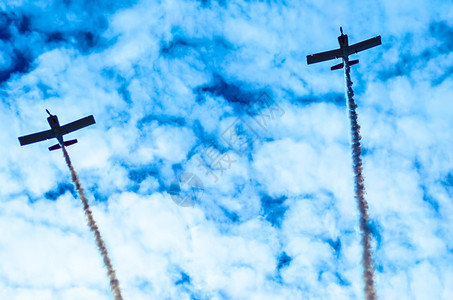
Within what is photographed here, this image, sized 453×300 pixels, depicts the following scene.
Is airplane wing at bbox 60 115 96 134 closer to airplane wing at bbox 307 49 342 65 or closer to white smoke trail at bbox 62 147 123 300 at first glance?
white smoke trail at bbox 62 147 123 300

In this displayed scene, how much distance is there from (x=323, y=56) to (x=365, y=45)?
472 centimetres

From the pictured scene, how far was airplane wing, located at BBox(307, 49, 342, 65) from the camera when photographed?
134 ft

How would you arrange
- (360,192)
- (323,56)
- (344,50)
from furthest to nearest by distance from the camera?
(323,56) → (344,50) → (360,192)

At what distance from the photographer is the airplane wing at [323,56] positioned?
134 ft

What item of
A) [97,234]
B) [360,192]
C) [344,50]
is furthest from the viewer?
[97,234]

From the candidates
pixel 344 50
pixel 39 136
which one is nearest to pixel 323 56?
pixel 344 50

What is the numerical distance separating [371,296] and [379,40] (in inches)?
1088

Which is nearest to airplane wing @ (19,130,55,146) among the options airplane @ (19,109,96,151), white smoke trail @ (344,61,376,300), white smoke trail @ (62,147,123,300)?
airplane @ (19,109,96,151)

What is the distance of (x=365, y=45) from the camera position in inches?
1599

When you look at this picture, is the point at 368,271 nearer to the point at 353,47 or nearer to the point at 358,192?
the point at 358,192

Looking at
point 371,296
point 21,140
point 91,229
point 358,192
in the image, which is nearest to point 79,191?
point 91,229

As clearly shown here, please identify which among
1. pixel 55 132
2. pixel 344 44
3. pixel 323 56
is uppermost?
pixel 55 132

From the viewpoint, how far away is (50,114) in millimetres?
39594

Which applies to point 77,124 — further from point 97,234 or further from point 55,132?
point 97,234
